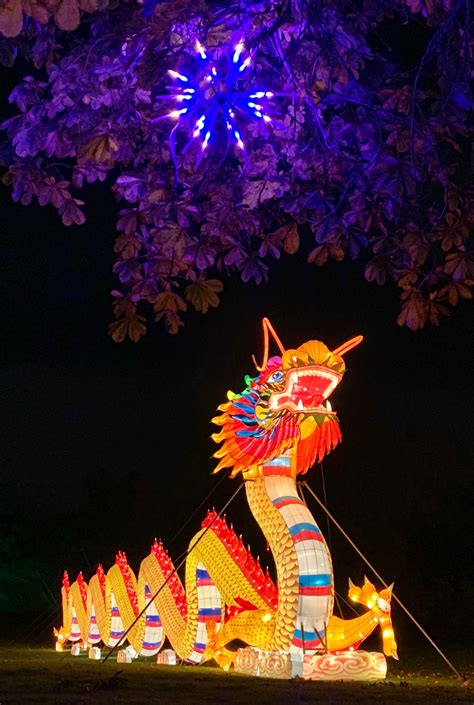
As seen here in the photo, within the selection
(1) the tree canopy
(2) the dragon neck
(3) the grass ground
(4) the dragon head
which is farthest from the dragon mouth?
(1) the tree canopy

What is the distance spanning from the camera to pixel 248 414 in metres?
10.4

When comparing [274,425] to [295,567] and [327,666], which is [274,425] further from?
[327,666]

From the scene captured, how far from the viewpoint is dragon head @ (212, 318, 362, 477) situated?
9.93 metres

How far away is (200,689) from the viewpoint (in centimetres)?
835

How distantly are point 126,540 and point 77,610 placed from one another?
19271 mm

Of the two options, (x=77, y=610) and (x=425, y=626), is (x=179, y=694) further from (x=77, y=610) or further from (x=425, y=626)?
(x=425, y=626)

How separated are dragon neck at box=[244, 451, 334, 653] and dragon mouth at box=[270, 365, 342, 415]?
2.65 feet

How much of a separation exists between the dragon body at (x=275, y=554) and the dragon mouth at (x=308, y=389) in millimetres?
11

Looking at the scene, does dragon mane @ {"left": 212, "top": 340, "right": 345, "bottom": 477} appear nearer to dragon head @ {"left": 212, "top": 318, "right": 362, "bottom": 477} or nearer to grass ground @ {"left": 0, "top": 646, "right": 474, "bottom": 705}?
dragon head @ {"left": 212, "top": 318, "right": 362, "bottom": 477}

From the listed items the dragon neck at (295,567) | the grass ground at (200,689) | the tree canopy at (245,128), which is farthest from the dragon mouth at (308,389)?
the tree canopy at (245,128)

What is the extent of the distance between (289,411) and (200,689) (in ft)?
10.1

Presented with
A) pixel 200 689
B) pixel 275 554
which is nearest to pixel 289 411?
pixel 275 554

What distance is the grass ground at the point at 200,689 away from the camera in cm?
725

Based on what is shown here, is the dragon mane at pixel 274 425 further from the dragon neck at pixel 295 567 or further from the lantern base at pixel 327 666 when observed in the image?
the lantern base at pixel 327 666
